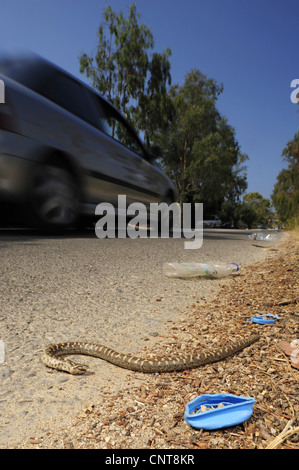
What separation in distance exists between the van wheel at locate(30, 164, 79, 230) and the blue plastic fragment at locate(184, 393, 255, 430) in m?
5.53

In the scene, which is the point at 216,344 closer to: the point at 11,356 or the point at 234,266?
the point at 11,356

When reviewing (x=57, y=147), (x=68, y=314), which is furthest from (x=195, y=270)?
(x=57, y=147)

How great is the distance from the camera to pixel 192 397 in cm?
159

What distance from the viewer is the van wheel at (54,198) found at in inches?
254

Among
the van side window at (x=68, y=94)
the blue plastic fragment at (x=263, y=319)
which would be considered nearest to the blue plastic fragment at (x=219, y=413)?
the blue plastic fragment at (x=263, y=319)

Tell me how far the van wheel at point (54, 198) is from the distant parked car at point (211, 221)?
3916cm

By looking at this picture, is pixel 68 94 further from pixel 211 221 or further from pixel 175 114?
pixel 211 221

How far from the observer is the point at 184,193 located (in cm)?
3522

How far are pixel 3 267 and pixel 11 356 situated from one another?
2.23 m

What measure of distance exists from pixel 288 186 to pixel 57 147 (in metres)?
39.7

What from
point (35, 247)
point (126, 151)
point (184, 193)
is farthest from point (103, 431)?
point (184, 193)

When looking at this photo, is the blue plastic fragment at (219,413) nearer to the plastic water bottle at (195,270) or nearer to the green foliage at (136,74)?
the plastic water bottle at (195,270)

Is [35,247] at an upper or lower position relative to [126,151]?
lower

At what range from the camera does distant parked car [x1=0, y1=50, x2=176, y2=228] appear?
5.72 meters
